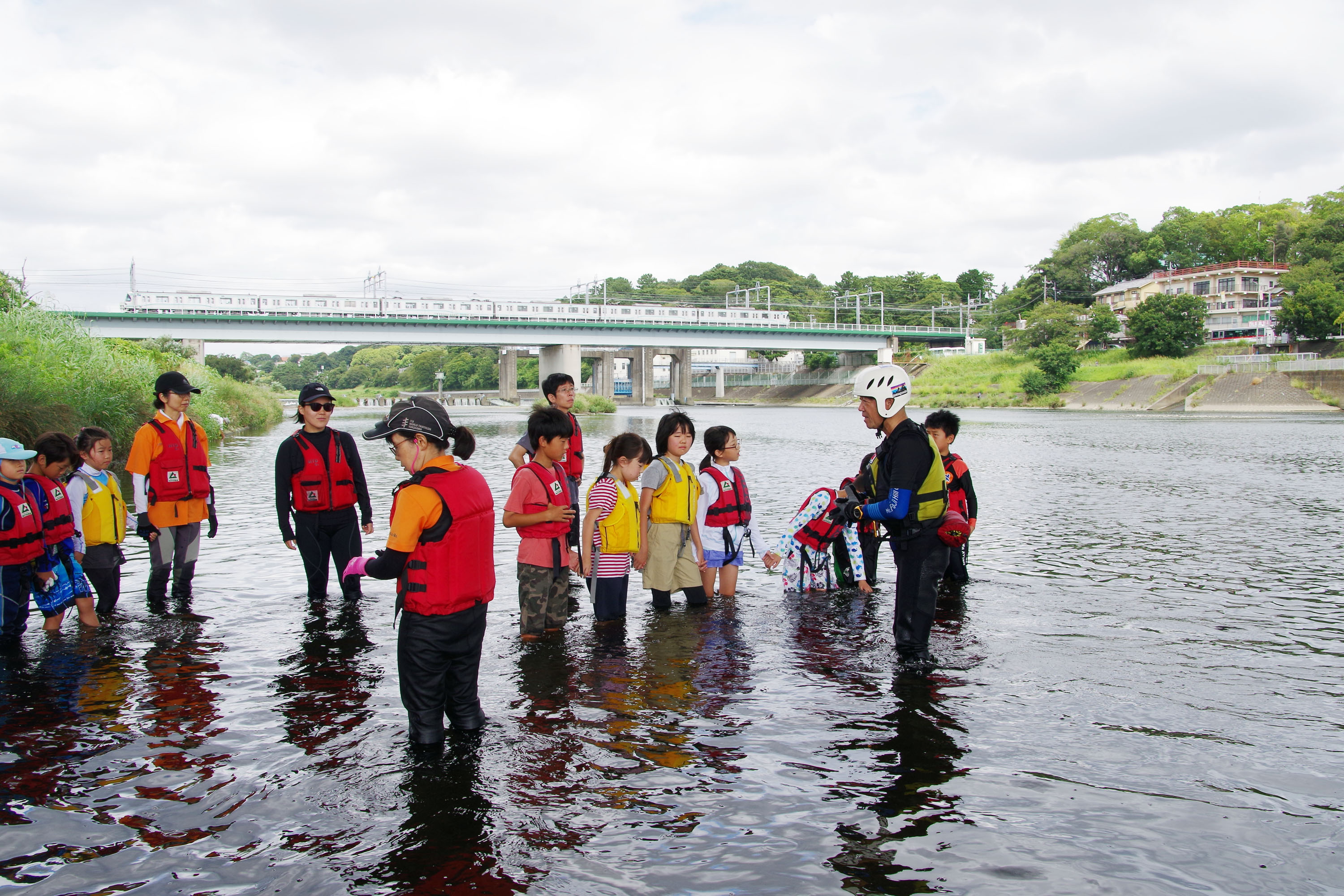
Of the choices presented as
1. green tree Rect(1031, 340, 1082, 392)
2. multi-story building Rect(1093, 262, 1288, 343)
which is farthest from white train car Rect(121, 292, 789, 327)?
multi-story building Rect(1093, 262, 1288, 343)

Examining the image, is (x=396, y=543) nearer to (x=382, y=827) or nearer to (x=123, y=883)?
(x=382, y=827)

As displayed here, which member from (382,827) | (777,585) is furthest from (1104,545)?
(382,827)

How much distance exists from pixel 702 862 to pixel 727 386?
134 metres

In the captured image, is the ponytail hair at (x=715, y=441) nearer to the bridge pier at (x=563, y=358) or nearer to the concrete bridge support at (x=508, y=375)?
the bridge pier at (x=563, y=358)

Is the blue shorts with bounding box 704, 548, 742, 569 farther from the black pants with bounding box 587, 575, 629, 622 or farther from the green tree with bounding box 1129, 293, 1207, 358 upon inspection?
the green tree with bounding box 1129, 293, 1207, 358

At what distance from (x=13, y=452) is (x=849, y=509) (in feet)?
20.6

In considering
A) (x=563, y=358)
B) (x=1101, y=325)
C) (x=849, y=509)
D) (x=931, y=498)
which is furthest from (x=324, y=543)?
(x=1101, y=325)

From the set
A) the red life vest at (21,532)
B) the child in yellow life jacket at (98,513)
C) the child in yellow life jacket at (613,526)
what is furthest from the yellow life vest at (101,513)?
the child in yellow life jacket at (613,526)

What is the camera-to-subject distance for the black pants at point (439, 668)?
15.4 feet

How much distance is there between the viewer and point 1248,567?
1121 centimetres

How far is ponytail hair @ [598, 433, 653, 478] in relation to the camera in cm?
739

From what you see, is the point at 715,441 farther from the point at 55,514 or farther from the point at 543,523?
the point at 55,514

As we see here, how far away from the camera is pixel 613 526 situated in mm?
7348

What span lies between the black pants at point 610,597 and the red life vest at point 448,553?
2.88 metres
